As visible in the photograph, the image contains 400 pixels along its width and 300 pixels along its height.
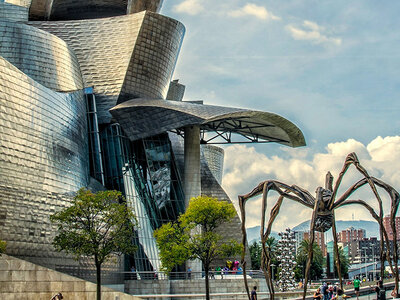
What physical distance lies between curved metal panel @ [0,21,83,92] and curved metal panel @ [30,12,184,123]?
394cm

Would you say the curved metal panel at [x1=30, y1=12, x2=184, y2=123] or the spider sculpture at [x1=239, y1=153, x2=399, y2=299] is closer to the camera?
the spider sculpture at [x1=239, y1=153, x2=399, y2=299]

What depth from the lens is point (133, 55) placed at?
47.2 metres

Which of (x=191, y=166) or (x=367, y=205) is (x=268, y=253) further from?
(x=191, y=166)

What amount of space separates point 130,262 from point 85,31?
19.5m

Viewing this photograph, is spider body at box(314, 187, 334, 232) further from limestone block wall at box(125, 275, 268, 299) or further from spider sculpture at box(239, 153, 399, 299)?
limestone block wall at box(125, 275, 268, 299)

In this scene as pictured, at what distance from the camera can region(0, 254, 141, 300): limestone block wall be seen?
86.0 feet

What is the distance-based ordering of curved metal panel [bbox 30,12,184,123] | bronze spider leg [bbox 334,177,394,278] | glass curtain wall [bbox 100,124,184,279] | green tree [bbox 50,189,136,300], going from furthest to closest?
curved metal panel [bbox 30,12,184,123]
glass curtain wall [bbox 100,124,184,279]
green tree [bbox 50,189,136,300]
bronze spider leg [bbox 334,177,394,278]

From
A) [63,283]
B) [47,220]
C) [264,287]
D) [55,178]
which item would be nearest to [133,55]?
[55,178]

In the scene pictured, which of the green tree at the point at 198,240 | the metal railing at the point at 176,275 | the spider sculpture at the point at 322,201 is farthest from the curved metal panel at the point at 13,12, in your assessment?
the spider sculpture at the point at 322,201

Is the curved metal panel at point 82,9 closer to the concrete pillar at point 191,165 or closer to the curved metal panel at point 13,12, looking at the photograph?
the curved metal panel at point 13,12

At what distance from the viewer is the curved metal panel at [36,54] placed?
138 feet

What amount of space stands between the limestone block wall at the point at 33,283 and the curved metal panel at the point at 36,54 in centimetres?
1849

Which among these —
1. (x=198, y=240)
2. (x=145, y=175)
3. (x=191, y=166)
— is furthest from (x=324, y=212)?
(x=145, y=175)

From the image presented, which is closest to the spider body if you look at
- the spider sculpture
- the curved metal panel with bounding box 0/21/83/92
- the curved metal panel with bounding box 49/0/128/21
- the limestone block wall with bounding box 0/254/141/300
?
the spider sculpture
